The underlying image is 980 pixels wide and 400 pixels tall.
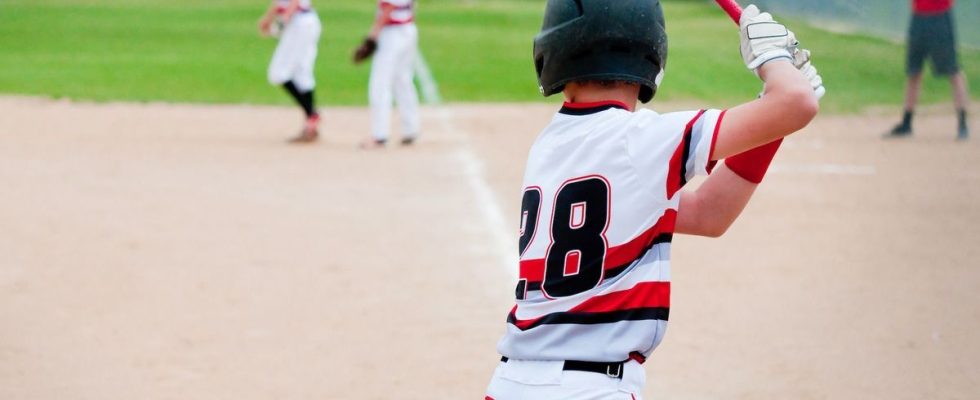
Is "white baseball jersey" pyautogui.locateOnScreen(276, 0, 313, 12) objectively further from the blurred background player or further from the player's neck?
the player's neck

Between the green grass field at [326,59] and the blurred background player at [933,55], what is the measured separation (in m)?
2.68

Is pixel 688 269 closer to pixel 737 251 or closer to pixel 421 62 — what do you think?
pixel 737 251

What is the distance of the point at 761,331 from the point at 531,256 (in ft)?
11.8

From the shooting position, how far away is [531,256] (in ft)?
8.82

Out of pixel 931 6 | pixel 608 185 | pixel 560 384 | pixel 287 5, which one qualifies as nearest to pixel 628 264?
pixel 608 185

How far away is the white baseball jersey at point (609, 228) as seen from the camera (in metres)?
2.55

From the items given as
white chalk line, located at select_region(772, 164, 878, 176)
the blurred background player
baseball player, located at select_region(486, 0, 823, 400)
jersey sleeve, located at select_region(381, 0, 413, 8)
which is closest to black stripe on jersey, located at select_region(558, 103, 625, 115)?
baseball player, located at select_region(486, 0, 823, 400)

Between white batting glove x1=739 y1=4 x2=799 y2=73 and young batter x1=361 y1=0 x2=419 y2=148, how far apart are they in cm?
967

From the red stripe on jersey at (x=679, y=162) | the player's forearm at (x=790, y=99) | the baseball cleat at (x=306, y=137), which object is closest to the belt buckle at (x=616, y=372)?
the red stripe on jersey at (x=679, y=162)

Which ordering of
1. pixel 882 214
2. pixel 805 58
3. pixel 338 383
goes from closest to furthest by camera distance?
pixel 805 58
pixel 338 383
pixel 882 214

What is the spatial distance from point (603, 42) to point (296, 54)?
10287 millimetres

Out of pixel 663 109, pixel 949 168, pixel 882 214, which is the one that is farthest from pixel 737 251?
pixel 663 109

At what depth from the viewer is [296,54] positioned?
12.6 metres

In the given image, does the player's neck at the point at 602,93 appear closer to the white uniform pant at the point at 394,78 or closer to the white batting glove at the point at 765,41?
the white batting glove at the point at 765,41
